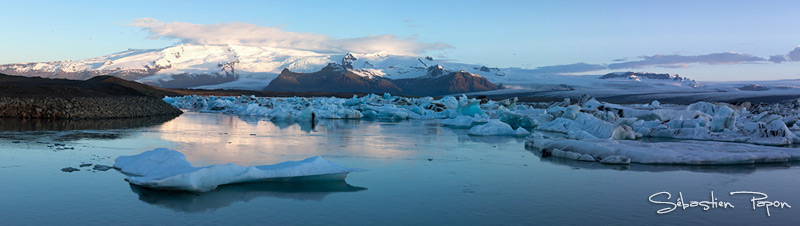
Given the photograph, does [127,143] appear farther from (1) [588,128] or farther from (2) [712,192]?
(1) [588,128]

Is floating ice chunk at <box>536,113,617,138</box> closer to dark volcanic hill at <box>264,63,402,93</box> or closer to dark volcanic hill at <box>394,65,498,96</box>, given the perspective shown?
dark volcanic hill at <box>394,65,498,96</box>

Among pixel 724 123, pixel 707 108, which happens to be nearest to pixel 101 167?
pixel 724 123

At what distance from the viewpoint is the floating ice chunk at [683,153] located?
9148mm

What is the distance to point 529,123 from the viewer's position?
19.3 meters

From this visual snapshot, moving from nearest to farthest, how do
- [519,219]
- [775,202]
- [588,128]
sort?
1. [519,219]
2. [775,202]
3. [588,128]

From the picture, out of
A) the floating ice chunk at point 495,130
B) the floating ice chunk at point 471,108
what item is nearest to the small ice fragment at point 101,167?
the floating ice chunk at point 495,130

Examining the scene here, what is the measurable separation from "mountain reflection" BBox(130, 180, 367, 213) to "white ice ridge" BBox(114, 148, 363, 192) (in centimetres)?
7

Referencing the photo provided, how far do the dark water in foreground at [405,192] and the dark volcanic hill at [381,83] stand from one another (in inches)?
5150

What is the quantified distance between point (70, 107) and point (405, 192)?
1783 centimetres

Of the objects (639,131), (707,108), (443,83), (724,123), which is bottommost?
(639,131)

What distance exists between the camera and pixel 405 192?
630 centimetres

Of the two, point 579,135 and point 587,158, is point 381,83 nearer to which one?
point 579,135

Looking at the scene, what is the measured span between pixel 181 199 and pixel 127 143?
21.8 feet

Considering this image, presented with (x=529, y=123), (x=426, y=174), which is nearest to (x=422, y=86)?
(x=529, y=123)
